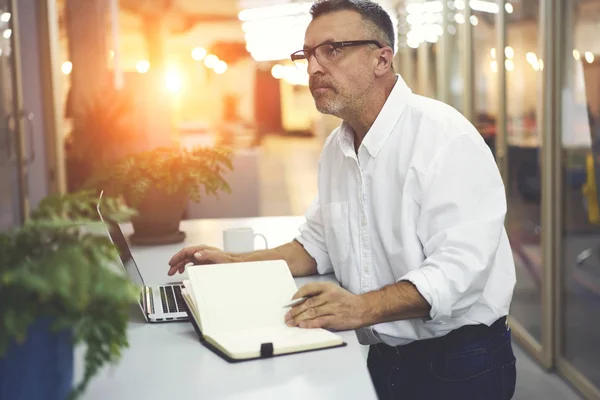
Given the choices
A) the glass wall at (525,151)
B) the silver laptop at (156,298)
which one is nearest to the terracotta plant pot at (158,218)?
the silver laptop at (156,298)

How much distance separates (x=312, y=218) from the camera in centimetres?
216

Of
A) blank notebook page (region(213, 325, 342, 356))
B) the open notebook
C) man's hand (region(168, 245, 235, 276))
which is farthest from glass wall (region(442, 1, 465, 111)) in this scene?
blank notebook page (region(213, 325, 342, 356))

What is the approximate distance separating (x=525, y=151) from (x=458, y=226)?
311cm

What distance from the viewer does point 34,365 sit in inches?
36.8

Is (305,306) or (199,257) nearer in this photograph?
(305,306)

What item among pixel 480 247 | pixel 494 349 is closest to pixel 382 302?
pixel 480 247

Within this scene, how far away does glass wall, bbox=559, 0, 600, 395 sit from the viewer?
3377 mm

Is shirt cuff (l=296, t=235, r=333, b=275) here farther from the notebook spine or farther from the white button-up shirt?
the notebook spine

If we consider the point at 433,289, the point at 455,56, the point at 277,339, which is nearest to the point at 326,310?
the point at 277,339

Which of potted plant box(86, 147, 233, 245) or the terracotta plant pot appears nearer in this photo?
potted plant box(86, 147, 233, 245)

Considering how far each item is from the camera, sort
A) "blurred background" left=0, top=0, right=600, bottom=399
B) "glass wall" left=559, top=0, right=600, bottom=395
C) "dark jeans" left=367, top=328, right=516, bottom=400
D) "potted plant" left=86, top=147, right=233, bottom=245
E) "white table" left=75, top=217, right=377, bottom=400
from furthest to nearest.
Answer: "blurred background" left=0, top=0, right=600, bottom=399 → "glass wall" left=559, top=0, right=600, bottom=395 → "potted plant" left=86, top=147, right=233, bottom=245 → "dark jeans" left=367, top=328, right=516, bottom=400 → "white table" left=75, top=217, right=377, bottom=400

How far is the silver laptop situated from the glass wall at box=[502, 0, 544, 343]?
2.69 metres

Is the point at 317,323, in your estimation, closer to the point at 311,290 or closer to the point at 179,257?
the point at 311,290

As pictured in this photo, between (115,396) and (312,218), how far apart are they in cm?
106
